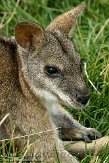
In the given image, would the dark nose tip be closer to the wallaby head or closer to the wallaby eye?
the wallaby head

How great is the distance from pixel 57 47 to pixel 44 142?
1.05m

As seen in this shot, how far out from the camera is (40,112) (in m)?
7.34

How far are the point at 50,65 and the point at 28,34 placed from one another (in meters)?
0.42

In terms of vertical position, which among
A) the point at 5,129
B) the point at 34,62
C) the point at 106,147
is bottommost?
the point at 106,147

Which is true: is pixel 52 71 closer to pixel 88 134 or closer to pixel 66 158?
pixel 66 158

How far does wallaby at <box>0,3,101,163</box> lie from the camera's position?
7129mm

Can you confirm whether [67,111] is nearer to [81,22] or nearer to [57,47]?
[57,47]

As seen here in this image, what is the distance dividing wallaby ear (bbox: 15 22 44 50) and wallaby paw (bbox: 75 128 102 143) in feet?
4.13

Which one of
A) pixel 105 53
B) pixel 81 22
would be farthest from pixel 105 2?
pixel 105 53

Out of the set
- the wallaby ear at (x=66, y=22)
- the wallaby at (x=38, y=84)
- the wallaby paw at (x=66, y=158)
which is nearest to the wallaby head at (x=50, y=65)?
the wallaby at (x=38, y=84)

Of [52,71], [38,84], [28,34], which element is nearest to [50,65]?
[52,71]

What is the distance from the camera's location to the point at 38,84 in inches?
283

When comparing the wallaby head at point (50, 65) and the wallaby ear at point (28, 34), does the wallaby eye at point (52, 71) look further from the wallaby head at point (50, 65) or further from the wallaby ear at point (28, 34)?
the wallaby ear at point (28, 34)

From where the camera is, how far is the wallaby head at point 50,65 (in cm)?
711
